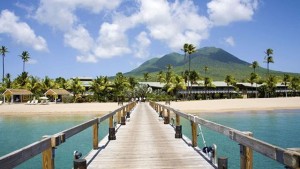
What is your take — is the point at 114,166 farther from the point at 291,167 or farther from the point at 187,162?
the point at 291,167

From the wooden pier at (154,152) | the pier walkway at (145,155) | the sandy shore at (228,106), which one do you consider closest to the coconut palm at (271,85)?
the sandy shore at (228,106)

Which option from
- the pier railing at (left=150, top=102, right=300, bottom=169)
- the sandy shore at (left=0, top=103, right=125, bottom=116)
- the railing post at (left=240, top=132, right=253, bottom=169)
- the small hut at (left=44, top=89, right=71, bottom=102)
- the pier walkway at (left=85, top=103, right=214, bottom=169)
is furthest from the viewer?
the small hut at (left=44, top=89, right=71, bottom=102)

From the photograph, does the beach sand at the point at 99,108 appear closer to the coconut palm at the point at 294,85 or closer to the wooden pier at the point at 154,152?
the wooden pier at the point at 154,152

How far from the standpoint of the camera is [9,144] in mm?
21359

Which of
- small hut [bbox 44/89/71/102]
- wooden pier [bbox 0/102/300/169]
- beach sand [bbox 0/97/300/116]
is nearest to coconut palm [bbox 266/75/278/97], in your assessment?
beach sand [bbox 0/97/300/116]

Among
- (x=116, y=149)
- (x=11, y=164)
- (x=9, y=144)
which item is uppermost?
(x=11, y=164)

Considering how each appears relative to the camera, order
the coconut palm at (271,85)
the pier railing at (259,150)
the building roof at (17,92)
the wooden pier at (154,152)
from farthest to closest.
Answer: the coconut palm at (271,85)
the building roof at (17,92)
the wooden pier at (154,152)
the pier railing at (259,150)

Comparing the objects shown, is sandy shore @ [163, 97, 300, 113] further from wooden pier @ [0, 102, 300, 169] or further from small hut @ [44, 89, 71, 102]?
wooden pier @ [0, 102, 300, 169]

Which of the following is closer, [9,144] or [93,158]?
[93,158]

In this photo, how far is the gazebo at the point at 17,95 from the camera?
80.8 m

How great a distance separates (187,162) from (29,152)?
14.3ft

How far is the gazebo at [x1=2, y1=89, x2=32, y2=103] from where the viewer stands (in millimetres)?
80750

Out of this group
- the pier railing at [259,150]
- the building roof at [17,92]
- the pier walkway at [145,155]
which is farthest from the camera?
the building roof at [17,92]

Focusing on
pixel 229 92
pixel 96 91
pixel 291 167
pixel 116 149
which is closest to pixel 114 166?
pixel 116 149
